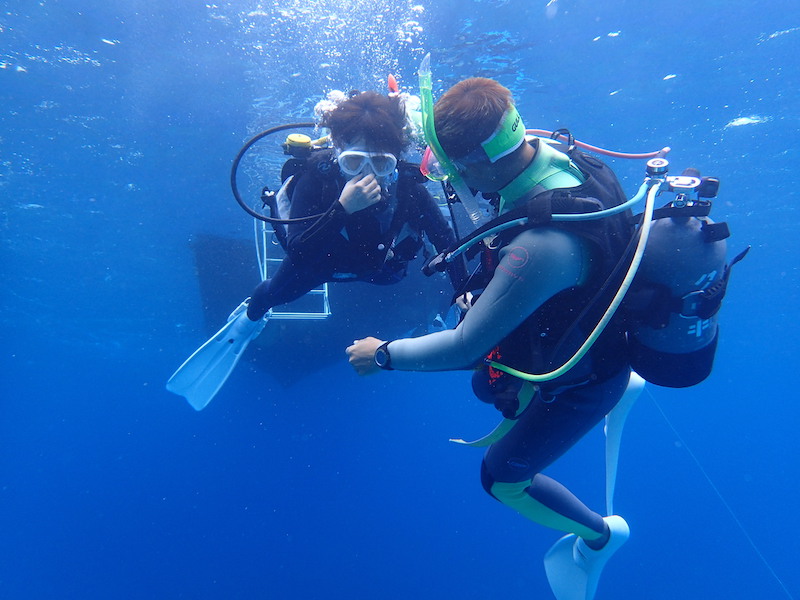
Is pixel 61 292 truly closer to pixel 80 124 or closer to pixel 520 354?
pixel 80 124

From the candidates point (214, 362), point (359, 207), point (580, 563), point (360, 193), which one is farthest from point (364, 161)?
point (214, 362)

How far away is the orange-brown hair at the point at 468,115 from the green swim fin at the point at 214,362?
5259 mm

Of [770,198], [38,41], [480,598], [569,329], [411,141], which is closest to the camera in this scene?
[569,329]

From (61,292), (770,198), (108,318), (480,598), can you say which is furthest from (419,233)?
(108,318)

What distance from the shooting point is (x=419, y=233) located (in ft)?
15.5

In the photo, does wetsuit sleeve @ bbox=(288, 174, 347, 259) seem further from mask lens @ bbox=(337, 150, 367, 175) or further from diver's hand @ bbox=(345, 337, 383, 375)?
diver's hand @ bbox=(345, 337, 383, 375)

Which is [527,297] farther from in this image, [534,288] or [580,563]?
[580,563]

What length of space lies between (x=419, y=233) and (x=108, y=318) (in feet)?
79.0

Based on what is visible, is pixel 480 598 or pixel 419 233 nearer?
pixel 419 233

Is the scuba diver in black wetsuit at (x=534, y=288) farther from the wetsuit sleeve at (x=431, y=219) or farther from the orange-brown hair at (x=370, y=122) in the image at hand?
the wetsuit sleeve at (x=431, y=219)

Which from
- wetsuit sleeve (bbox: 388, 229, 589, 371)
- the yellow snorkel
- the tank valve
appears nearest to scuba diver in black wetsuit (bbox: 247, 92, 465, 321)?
the yellow snorkel

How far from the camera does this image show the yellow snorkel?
2.25 m

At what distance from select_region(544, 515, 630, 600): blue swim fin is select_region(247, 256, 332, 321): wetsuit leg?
3734 millimetres

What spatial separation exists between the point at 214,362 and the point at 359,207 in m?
4.44
